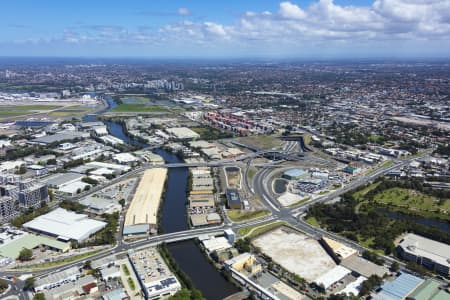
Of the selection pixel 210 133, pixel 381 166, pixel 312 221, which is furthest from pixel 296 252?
pixel 210 133

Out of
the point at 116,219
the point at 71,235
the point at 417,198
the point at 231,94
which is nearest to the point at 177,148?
the point at 116,219

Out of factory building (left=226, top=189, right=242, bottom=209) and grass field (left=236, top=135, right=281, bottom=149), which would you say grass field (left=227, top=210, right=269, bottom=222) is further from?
grass field (left=236, top=135, right=281, bottom=149)

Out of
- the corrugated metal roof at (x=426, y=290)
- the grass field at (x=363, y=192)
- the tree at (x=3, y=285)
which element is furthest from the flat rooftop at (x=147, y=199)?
the grass field at (x=363, y=192)

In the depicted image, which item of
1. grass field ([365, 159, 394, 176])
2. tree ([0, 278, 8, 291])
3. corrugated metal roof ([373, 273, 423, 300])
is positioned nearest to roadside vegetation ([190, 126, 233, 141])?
Answer: grass field ([365, 159, 394, 176])

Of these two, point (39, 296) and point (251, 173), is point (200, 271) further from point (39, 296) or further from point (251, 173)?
point (251, 173)

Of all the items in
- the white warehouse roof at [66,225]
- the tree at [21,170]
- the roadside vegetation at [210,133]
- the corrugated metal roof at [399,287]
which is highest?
the roadside vegetation at [210,133]

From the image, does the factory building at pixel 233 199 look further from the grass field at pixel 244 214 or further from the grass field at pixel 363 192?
the grass field at pixel 363 192
